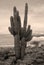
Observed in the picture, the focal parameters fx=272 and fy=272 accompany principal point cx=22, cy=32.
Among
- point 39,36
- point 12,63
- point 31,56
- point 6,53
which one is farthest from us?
point 39,36

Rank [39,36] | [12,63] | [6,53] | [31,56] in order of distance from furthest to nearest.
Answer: [39,36], [6,53], [31,56], [12,63]

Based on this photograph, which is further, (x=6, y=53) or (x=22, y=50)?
(x=6, y=53)

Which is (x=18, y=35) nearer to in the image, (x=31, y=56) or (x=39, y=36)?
(x=31, y=56)

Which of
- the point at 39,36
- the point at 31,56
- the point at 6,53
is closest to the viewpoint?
the point at 31,56

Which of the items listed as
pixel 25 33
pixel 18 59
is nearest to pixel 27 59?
pixel 18 59

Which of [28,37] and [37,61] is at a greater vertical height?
[28,37]

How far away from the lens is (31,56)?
17.1 metres

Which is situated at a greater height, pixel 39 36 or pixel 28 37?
pixel 28 37

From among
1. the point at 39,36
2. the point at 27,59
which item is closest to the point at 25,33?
the point at 27,59

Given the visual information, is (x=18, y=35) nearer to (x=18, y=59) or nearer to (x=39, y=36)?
(x=18, y=59)

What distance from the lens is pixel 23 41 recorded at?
16047mm

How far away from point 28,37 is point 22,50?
0.94 m

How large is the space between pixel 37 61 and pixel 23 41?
4.74ft

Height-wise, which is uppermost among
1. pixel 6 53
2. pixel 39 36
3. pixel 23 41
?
pixel 23 41
